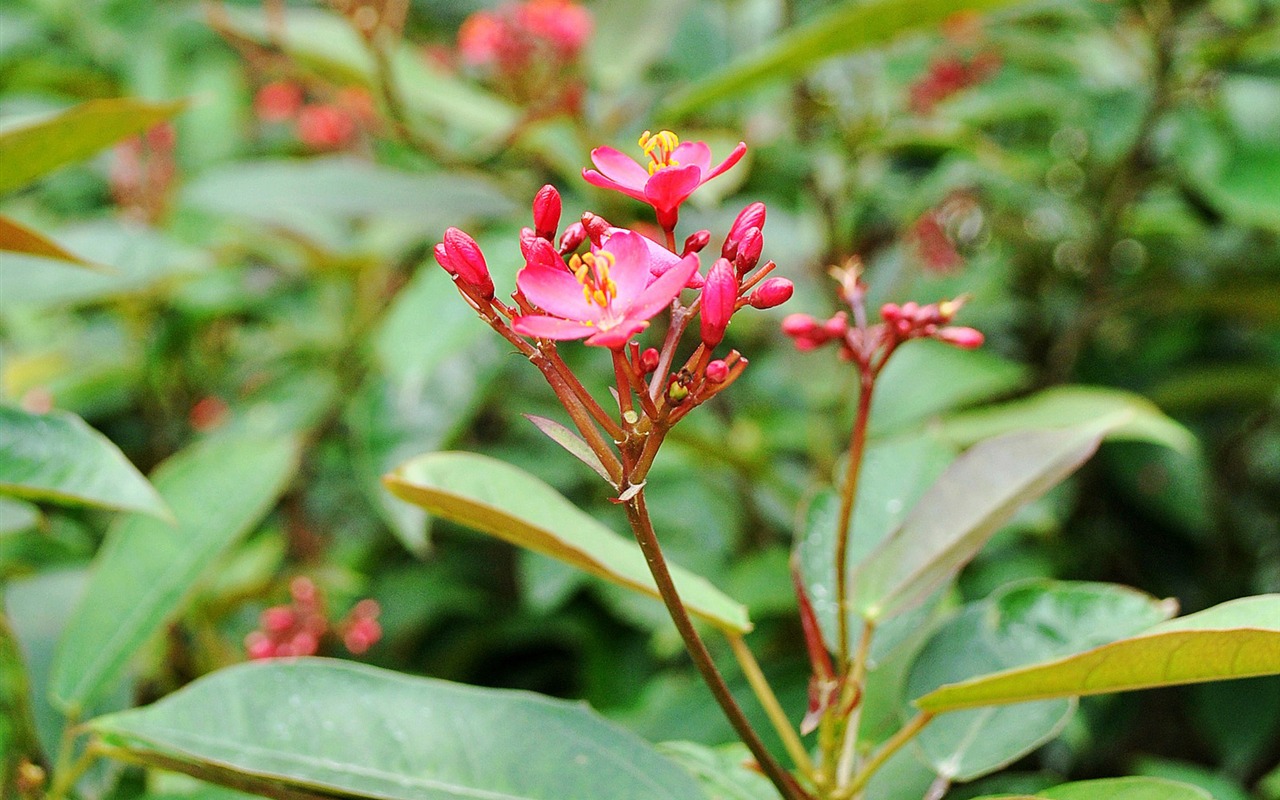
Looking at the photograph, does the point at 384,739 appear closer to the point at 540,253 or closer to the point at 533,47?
the point at 540,253

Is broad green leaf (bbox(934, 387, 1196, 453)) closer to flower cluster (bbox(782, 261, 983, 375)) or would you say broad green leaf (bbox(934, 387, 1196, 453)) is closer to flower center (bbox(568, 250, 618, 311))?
flower cluster (bbox(782, 261, 983, 375))

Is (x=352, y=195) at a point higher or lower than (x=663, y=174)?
lower

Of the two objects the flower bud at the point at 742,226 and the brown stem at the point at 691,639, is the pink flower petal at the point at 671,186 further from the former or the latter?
the brown stem at the point at 691,639

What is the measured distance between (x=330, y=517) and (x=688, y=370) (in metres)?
1.50

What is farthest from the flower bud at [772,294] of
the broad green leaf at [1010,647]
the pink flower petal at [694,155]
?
the broad green leaf at [1010,647]

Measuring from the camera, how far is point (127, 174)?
193 cm

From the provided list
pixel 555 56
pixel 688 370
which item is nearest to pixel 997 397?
pixel 555 56

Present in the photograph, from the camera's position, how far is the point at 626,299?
546 millimetres

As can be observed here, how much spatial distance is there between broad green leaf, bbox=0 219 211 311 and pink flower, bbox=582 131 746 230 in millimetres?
738

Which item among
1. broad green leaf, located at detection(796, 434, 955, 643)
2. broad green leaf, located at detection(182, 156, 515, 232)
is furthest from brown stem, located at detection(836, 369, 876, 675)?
broad green leaf, located at detection(182, 156, 515, 232)

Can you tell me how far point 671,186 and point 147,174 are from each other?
1.74 metres

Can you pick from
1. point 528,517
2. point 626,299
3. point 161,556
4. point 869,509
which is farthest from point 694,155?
point 161,556

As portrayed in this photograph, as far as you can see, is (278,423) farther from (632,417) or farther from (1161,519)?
(1161,519)

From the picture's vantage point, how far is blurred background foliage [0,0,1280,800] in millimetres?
1297
